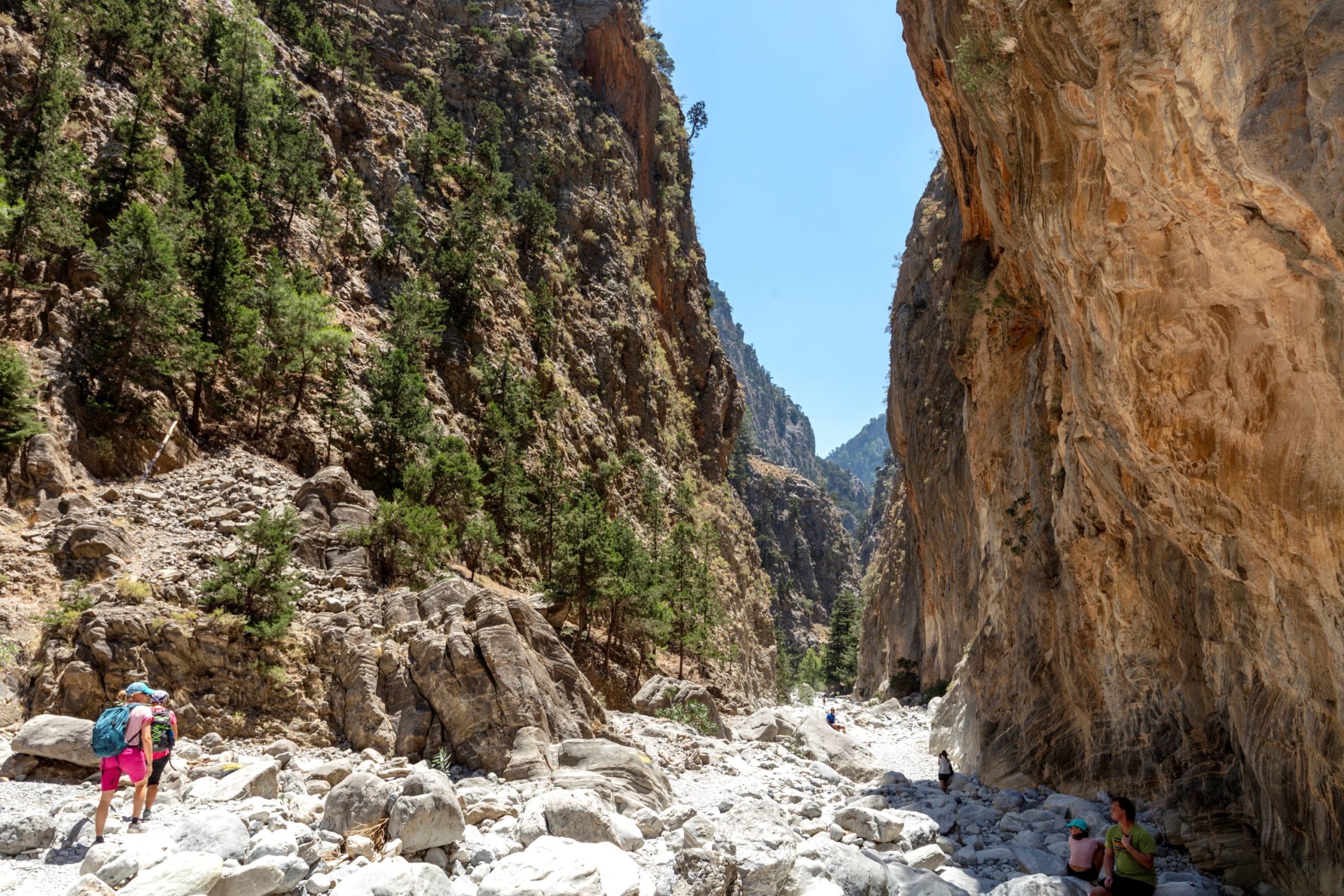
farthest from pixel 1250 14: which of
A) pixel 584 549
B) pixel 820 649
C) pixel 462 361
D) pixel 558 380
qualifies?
pixel 820 649

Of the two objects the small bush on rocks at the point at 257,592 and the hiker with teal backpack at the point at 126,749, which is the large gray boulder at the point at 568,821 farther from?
the small bush on rocks at the point at 257,592

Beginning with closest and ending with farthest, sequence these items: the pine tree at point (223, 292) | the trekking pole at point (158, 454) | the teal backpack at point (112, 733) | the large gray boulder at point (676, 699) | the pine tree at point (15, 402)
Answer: the teal backpack at point (112, 733), the pine tree at point (15, 402), the trekking pole at point (158, 454), the large gray boulder at point (676, 699), the pine tree at point (223, 292)

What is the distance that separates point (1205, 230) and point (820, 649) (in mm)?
75732

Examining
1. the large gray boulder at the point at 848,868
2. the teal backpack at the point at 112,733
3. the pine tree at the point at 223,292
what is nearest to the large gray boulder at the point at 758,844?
the large gray boulder at the point at 848,868

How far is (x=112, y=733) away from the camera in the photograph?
6.48 metres

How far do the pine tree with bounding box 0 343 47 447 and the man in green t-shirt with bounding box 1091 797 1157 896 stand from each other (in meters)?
17.1

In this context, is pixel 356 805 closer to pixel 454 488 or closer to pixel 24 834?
pixel 24 834

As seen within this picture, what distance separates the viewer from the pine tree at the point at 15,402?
12.8m

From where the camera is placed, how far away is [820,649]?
254 ft

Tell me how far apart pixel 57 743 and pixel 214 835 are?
313 centimetres

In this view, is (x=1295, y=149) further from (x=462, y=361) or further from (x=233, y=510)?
(x=462, y=361)

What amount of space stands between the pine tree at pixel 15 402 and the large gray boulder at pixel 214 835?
33.7 ft

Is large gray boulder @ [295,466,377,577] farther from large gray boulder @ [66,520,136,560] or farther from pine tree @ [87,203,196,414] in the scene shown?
pine tree @ [87,203,196,414]

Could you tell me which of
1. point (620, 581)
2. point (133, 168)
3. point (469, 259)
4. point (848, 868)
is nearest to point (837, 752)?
point (620, 581)
